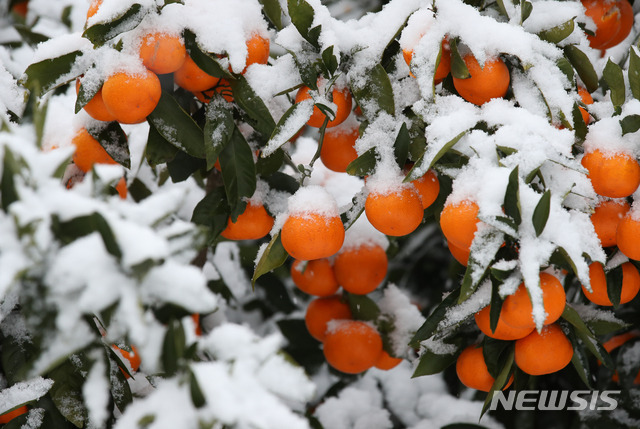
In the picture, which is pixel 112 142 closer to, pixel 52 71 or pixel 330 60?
pixel 52 71

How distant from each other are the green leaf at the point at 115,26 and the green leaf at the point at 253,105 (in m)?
0.17

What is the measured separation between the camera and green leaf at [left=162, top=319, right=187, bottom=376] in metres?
0.54

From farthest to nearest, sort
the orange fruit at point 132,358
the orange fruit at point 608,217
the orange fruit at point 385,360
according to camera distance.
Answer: the orange fruit at point 385,360
the orange fruit at point 132,358
the orange fruit at point 608,217

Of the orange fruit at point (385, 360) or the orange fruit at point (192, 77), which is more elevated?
the orange fruit at point (192, 77)

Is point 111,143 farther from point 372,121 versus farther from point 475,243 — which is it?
point 475,243

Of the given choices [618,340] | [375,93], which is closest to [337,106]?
[375,93]

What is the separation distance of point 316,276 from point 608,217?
538 mm

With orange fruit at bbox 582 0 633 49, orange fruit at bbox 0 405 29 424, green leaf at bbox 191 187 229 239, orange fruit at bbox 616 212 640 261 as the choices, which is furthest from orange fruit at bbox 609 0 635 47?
orange fruit at bbox 0 405 29 424

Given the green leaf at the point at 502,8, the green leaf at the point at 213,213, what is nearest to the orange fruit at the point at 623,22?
the green leaf at the point at 502,8

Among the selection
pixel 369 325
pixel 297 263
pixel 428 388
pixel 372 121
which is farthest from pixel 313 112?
pixel 428 388

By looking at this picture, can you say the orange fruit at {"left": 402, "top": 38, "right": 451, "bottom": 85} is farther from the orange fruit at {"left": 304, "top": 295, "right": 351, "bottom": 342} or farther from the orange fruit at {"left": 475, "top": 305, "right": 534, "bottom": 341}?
the orange fruit at {"left": 304, "top": 295, "right": 351, "bottom": 342}

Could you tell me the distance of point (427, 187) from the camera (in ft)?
3.09

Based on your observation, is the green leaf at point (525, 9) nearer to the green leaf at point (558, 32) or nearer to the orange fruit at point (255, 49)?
the green leaf at point (558, 32)

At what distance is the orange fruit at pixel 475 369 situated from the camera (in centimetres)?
101
